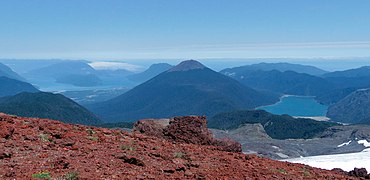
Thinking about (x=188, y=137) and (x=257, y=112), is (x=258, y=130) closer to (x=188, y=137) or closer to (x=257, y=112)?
(x=257, y=112)

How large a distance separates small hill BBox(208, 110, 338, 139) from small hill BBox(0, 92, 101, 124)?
60.3m

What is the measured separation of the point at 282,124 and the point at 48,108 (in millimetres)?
96594

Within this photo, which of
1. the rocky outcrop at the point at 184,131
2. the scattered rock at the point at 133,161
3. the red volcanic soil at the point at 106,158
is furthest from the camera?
the rocky outcrop at the point at 184,131

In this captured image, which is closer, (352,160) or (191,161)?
(191,161)

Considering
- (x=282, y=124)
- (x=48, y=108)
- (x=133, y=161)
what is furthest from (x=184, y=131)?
(x=48, y=108)

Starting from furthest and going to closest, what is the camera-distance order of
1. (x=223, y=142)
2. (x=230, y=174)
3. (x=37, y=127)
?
1. (x=223, y=142)
2. (x=37, y=127)
3. (x=230, y=174)

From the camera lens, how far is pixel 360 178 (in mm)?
16922

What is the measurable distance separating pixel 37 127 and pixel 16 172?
6.04m

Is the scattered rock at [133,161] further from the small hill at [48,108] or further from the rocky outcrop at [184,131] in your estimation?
the small hill at [48,108]

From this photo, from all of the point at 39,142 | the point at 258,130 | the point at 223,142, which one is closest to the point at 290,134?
the point at 258,130

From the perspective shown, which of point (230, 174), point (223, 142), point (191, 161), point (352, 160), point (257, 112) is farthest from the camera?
point (257, 112)

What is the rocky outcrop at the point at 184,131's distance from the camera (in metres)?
20.6

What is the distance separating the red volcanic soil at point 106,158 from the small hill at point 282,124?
105 meters

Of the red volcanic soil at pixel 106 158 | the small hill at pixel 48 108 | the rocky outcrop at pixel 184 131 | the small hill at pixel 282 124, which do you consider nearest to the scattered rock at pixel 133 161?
the red volcanic soil at pixel 106 158
